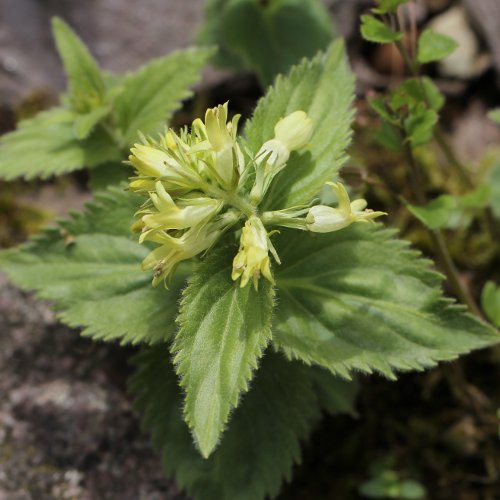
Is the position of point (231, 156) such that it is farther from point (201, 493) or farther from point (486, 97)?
point (486, 97)

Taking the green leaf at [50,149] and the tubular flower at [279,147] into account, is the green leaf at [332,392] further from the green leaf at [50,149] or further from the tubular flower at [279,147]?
the green leaf at [50,149]

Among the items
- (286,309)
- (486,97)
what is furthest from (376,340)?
(486,97)

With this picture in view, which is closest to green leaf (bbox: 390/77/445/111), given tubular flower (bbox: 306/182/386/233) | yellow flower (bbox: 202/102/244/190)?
tubular flower (bbox: 306/182/386/233)

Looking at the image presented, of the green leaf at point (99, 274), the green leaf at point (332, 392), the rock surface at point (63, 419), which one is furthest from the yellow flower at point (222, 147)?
the rock surface at point (63, 419)

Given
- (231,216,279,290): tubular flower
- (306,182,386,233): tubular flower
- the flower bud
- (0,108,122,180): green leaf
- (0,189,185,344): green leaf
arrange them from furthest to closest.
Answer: (0,108,122,180): green leaf < (0,189,185,344): green leaf < the flower bud < (306,182,386,233): tubular flower < (231,216,279,290): tubular flower

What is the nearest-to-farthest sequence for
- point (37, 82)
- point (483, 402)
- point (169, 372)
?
point (169, 372)
point (483, 402)
point (37, 82)

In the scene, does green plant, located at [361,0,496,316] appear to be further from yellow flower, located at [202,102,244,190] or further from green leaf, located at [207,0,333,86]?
green leaf, located at [207,0,333,86]

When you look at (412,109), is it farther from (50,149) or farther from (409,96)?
(50,149)
